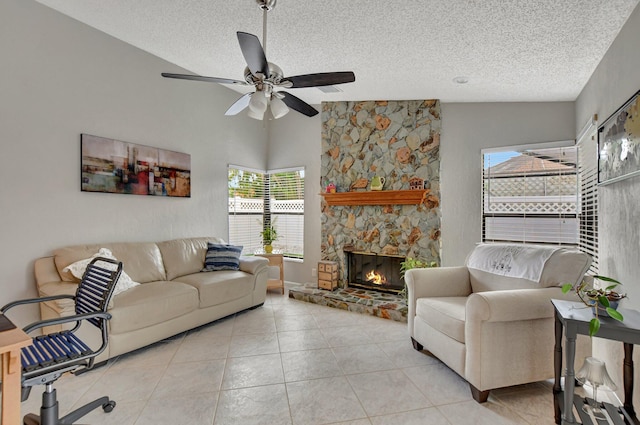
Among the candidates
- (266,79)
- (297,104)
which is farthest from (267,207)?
(266,79)

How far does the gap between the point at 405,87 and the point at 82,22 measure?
3.57 meters

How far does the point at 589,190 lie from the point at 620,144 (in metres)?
1.20

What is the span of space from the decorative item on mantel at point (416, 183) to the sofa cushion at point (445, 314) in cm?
183

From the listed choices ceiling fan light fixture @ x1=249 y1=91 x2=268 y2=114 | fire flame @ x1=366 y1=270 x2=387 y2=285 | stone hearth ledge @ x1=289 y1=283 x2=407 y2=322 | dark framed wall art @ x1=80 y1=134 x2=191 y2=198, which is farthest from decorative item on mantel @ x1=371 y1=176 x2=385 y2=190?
dark framed wall art @ x1=80 y1=134 x2=191 y2=198

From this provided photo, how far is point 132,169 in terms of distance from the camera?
3656mm

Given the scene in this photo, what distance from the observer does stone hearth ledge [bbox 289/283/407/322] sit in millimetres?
3777

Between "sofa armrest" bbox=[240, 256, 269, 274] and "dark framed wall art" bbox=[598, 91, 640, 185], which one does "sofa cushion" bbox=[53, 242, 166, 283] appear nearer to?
"sofa armrest" bbox=[240, 256, 269, 274]

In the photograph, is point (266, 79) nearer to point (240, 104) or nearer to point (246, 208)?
point (240, 104)

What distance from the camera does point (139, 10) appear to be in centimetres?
277

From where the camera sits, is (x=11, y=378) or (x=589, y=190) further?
(x=589, y=190)

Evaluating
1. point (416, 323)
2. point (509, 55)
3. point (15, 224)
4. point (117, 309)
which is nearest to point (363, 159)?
point (509, 55)

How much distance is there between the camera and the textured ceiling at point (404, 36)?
229 cm

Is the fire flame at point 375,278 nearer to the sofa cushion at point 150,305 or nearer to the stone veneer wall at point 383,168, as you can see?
the stone veneer wall at point 383,168

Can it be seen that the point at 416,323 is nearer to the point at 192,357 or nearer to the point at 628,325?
the point at 628,325
